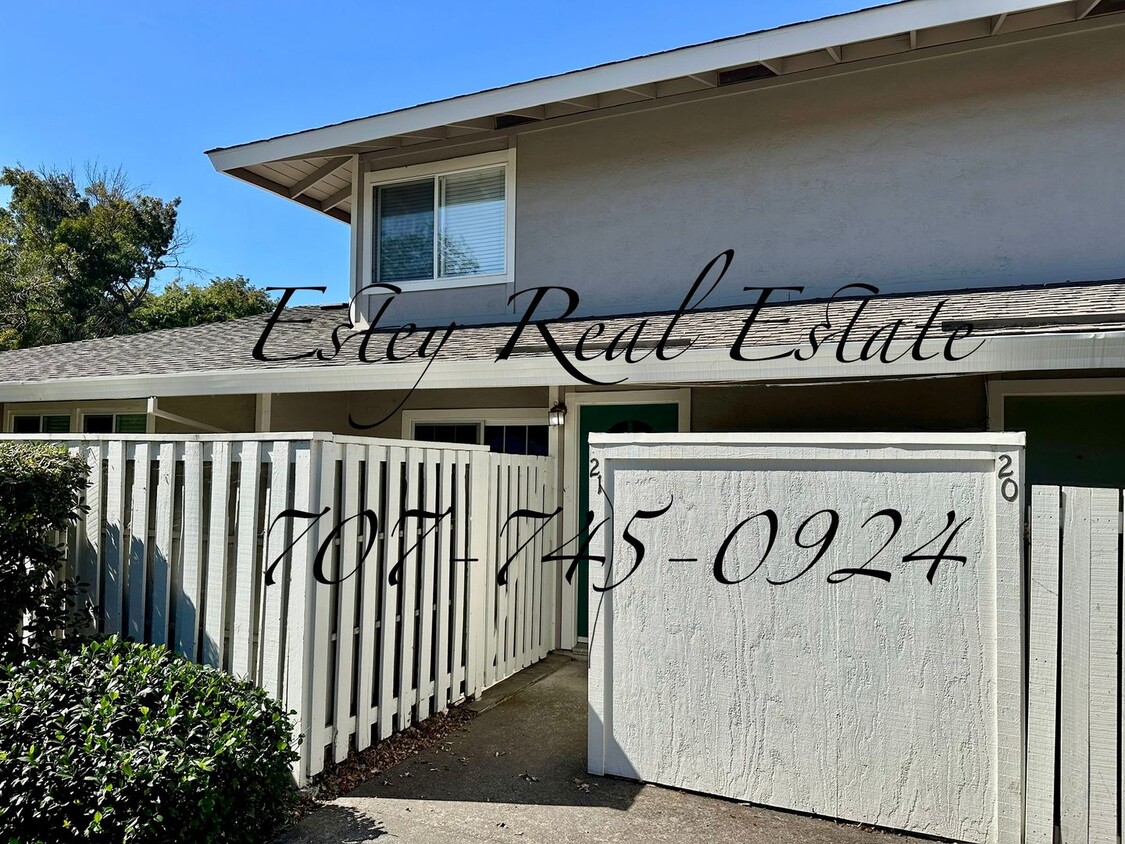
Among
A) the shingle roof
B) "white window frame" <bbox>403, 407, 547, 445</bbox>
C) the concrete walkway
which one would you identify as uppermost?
the shingle roof

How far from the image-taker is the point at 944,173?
6.66 m

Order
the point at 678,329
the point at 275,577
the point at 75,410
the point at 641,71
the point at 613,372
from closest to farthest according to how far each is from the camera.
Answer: the point at 275,577, the point at 613,372, the point at 678,329, the point at 641,71, the point at 75,410

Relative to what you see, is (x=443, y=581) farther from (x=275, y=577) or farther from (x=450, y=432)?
(x=450, y=432)

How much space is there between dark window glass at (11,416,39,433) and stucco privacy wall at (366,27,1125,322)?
20.9ft

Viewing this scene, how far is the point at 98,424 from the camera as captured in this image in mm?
9719

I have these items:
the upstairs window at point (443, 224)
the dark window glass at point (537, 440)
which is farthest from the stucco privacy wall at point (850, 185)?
the dark window glass at point (537, 440)

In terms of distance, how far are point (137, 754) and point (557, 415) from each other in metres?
4.75

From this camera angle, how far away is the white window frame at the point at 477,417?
788cm

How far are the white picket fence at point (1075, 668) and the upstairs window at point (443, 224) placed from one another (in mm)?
5827

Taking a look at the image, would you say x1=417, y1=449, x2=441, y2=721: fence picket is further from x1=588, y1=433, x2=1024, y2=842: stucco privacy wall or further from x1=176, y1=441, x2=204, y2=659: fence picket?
x1=176, y1=441, x2=204, y2=659: fence picket

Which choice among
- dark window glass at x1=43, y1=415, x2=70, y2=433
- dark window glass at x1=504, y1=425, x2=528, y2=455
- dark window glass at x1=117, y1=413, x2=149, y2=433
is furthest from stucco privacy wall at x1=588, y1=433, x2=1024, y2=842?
dark window glass at x1=43, y1=415, x2=70, y2=433

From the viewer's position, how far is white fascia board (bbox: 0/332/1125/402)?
181 inches

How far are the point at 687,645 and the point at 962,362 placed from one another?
249 centimetres

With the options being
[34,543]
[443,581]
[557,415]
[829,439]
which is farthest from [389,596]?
[557,415]
